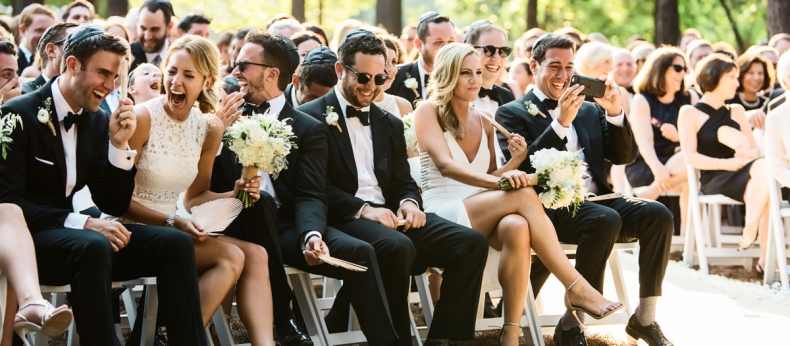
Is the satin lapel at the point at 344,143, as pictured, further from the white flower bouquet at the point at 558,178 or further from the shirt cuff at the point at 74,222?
the shirt cuff at the point at 74,222

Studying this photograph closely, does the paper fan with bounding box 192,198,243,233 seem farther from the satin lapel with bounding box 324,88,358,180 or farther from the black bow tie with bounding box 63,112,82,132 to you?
the satin lapel with bounding box 324,88,358,180

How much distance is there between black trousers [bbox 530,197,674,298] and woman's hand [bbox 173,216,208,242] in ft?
7.65

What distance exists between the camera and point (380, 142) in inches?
238

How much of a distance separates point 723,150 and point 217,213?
563 cm

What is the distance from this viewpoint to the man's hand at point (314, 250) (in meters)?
5.19

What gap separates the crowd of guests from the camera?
4727 mm

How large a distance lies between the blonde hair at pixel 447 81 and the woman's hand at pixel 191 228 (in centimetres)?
188

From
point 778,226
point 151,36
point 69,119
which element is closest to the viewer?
point 69,119

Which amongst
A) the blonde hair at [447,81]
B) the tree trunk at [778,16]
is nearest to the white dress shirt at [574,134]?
the blonde hair at [447,81]

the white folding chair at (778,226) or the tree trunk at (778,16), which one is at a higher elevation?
the tree trunk at (778,16)

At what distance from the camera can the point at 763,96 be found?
1068 cm

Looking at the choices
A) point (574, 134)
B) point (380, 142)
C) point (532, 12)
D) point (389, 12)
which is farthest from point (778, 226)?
point (532, 12)

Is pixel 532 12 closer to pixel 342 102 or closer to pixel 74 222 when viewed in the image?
pixel 342 102

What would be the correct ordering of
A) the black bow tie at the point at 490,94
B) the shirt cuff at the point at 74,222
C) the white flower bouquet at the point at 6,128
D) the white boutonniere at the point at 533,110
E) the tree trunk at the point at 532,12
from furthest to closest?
the tree trunk at the point at 532,12 < the black bow tie at the point at 490,94 < the white boutonniere at the point at 533,110 < the shirt cuff at the point at 74,222 < the white flower bouquet at the point at 6,128
